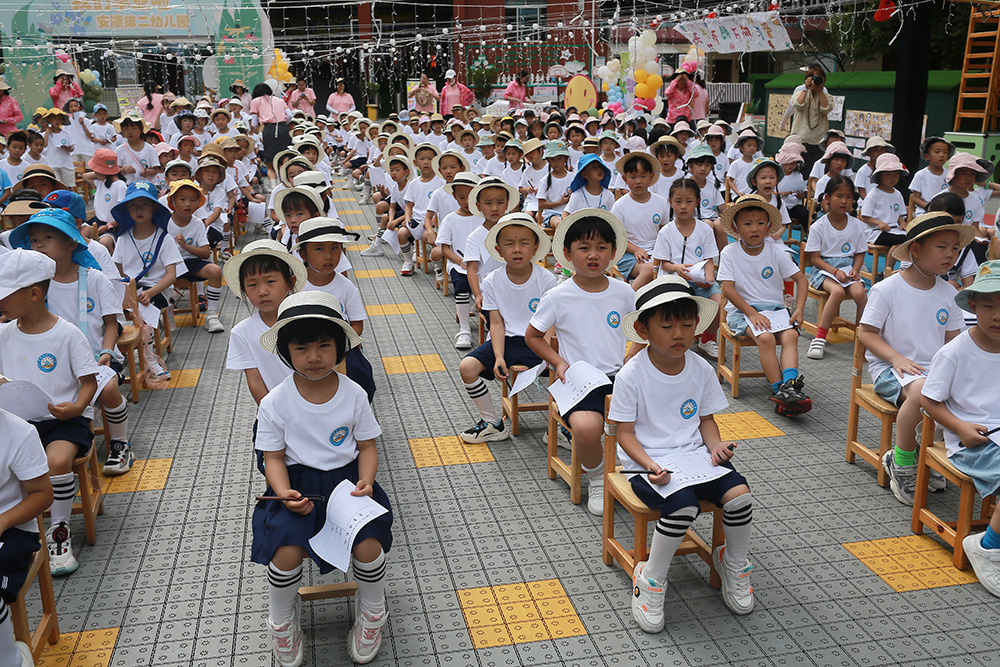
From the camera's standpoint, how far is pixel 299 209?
5.70m

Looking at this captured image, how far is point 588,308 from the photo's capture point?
13.4ft

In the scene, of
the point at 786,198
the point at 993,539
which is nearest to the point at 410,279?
the point at 786,198

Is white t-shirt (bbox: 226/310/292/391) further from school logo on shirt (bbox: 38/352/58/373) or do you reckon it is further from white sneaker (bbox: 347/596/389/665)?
white sneaker (bbox: 347/596/389/665)

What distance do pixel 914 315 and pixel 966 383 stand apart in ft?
2.49

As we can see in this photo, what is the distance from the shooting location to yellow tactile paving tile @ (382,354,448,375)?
6.04 meters

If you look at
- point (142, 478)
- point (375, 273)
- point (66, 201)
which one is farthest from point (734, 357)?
point (375, 273)

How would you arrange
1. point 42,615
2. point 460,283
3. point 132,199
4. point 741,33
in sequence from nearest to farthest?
point 42,615 < point 132,199 < point 460,283 < point 741,33

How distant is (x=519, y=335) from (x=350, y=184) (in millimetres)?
12835

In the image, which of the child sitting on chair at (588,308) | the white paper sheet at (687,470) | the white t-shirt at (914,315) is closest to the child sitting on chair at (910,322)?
the white t-shirt at (914,315)

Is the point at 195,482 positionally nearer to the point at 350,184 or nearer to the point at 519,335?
the point at 519,335

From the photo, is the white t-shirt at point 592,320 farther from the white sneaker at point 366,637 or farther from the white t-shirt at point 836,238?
the white t-shirt at point 836,238

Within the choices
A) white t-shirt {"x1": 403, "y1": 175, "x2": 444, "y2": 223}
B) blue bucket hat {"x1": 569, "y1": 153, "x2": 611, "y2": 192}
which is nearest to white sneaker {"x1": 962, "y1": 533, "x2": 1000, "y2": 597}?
blue bucket hat {"x1": 569, "y1": 153, "x2": 611, "y2": 192}

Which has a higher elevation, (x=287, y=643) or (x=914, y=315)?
(x=914, y=315)

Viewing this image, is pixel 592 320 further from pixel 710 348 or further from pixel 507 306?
pixel 710 348
